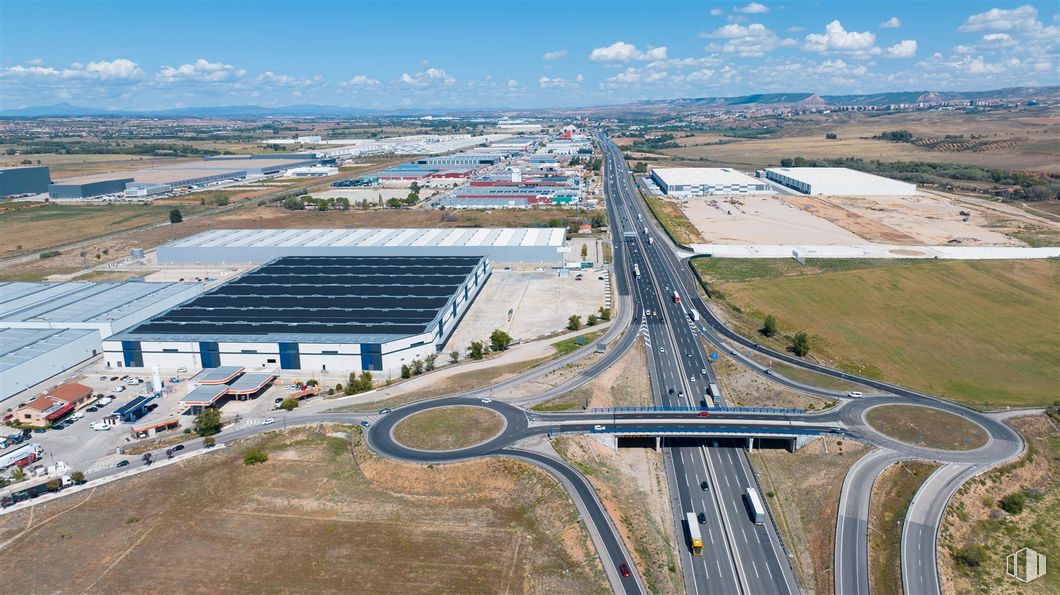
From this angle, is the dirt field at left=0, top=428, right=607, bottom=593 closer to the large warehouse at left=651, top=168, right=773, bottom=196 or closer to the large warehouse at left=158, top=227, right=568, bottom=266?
the large warehouse at left=158, top=227, right=568, bottom=266

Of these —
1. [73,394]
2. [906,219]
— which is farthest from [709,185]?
[73,394]

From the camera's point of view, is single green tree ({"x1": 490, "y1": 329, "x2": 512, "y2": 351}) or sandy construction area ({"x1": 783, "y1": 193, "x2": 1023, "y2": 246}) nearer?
single green tree ({"x1": 490, "y1": 329, "x2": 512, "y2": 351})

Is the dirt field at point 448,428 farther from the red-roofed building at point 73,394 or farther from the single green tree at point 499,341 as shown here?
the red-roofed building at point 73,394

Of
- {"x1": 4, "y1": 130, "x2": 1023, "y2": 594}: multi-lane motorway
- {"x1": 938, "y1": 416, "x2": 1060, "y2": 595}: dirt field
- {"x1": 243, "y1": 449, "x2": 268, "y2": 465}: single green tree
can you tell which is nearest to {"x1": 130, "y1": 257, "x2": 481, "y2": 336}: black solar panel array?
{"x1": 4, "y1": 130, "x2": 1023, "y2": 594}: multi-lane motorway

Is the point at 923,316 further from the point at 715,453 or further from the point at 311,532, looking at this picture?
the point at 311,532

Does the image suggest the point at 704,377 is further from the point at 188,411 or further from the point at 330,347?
the point at 188,411

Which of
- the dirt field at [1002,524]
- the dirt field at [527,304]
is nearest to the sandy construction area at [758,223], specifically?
the dirt field at [527,304]

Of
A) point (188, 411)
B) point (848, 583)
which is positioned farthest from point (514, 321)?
point (848, 583)
